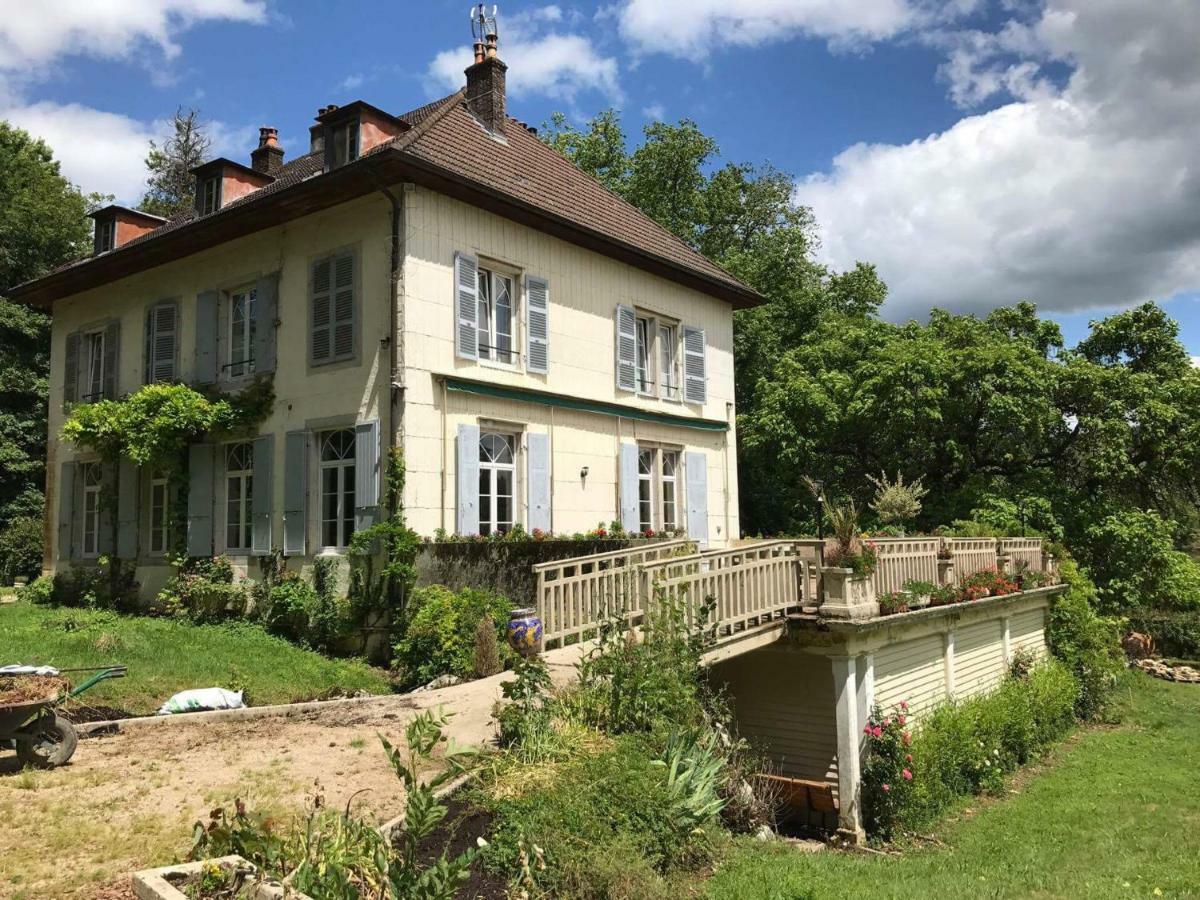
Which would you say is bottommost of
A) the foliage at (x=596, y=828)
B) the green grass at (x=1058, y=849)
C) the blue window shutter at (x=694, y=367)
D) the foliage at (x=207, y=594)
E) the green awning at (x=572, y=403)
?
the green grass at (x=1058, y=849)

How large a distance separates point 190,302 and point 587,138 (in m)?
20.5

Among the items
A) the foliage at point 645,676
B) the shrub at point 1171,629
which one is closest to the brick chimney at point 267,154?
the foliage at point 645,676

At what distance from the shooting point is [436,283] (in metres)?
14.2

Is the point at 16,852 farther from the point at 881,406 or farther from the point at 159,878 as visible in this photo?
the point at 881,406

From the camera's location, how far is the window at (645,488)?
1791 centimetres

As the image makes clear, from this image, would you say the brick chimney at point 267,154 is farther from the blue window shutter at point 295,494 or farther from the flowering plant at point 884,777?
the flowering plant at point 884,777

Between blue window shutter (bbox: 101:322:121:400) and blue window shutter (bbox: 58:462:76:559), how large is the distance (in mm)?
2073

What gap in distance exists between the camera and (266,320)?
51.5 feet

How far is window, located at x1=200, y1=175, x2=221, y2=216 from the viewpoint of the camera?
60.8 feet

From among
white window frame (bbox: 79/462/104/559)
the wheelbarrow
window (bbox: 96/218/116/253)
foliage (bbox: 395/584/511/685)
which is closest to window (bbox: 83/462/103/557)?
white window frame (bbox: 79/462/104/559)

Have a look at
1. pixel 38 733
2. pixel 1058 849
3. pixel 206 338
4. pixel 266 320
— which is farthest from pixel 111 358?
pixel 1058 849

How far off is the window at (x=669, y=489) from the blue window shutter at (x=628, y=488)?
47.5 inches

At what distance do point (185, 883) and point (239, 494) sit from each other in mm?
12373

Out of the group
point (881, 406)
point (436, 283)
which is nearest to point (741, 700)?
point (436, 283)
